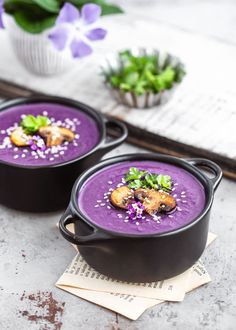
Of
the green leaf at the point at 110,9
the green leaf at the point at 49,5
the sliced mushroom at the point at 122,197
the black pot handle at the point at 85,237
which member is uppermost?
the green leaf at the point at 49,5

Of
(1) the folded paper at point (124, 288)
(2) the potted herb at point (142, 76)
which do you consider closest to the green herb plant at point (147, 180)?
(1) the folded paper at point (124, 288)

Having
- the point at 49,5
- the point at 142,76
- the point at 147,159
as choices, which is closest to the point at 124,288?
the point at 147,159

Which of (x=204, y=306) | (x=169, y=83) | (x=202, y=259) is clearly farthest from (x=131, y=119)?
(x=204, y=306)

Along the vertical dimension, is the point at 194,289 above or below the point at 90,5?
below

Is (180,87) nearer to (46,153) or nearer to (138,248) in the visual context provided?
(46,153)

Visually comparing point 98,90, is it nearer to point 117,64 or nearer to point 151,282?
point 117,64

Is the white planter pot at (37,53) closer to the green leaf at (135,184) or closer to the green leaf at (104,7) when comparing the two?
the green leaf at (104,7)
